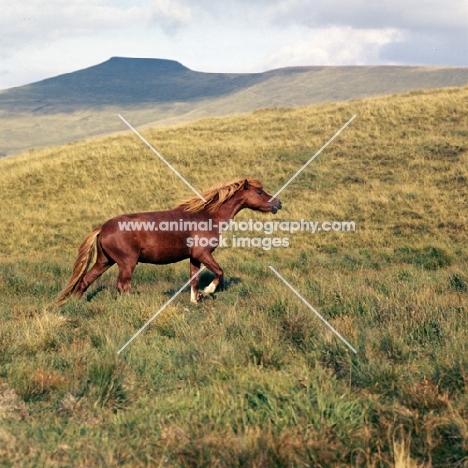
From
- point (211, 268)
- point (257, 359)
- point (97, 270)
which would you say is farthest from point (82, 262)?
point (257, 359)

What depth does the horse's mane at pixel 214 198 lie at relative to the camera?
32.8 feet

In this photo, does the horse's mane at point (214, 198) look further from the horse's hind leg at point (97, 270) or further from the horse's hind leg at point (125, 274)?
the horse's hind leg at point (97, 270)

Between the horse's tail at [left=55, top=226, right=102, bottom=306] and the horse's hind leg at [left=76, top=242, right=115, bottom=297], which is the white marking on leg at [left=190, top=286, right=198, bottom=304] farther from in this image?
the horse's tail at [left=55, top=226, right=102, bottom=306]

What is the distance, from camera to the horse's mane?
32.8ft

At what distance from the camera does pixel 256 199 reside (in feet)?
34.2

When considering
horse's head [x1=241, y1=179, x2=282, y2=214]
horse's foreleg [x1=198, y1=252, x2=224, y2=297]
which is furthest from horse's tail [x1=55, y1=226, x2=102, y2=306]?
horse's head [x1=241, y1=179, x2=282, y2=214]

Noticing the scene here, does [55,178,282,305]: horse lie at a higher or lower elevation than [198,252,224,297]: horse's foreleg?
higher

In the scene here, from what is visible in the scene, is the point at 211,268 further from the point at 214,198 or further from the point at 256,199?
the point at 256,199

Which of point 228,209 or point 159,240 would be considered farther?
point 228,209

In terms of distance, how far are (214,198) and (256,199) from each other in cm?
76

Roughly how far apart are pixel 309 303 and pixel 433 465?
470 cm

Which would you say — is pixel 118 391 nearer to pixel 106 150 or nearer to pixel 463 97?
pixel 106 150

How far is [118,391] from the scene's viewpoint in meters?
5.03

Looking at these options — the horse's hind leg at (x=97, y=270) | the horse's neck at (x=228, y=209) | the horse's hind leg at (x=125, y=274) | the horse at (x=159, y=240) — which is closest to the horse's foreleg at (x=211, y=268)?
the horse at (x=159, y=240)
